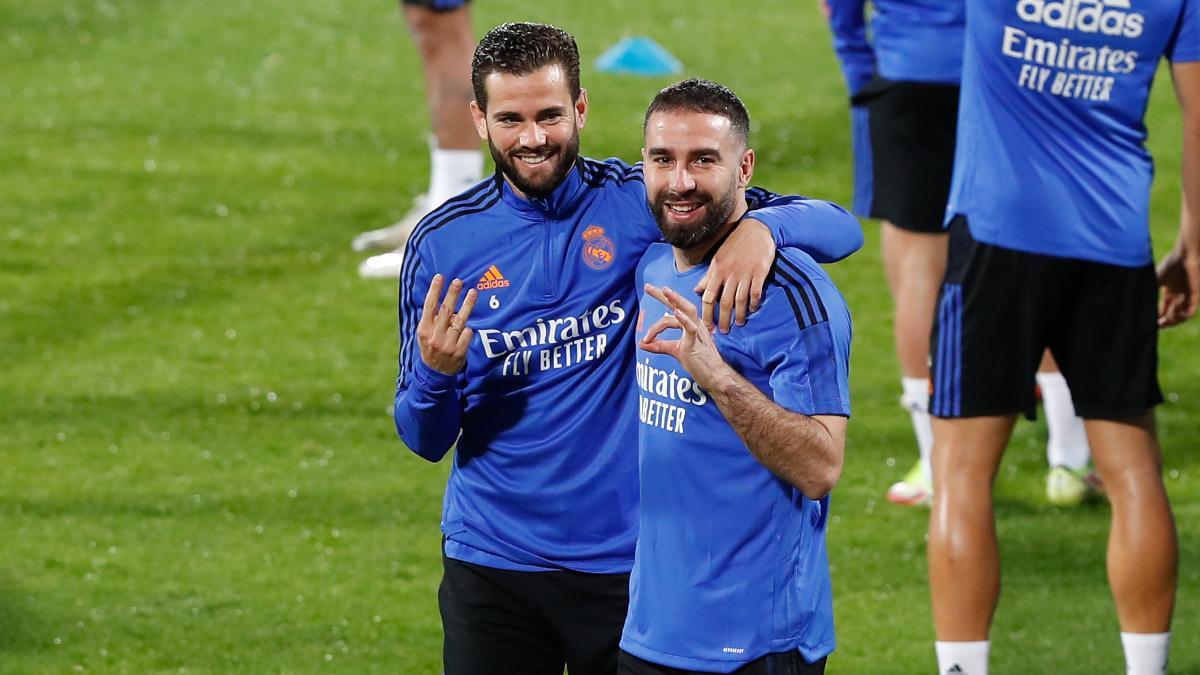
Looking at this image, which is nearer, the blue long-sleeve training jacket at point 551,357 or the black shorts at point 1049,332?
the blue long-sleeve training jacket at point 551,357

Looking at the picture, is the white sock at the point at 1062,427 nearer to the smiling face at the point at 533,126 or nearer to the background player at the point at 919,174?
the background player at the point at 919,174

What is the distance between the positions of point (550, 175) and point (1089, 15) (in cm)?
160

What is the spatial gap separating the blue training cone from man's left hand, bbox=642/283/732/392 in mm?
9394

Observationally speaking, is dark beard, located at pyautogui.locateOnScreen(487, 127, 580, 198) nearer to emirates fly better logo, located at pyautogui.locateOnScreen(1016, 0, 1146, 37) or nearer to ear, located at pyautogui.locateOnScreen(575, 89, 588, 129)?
ear, located at pyautogui.locateOnScreen(575, 89, 588, 129)

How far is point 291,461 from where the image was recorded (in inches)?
277

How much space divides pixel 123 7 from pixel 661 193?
1140cm

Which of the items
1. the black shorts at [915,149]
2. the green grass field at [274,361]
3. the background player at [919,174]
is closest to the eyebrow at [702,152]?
the green grass field at [274,361]

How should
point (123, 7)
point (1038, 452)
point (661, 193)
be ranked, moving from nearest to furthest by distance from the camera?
point (661, 193) < point (1038, 452) < point (123, 7)

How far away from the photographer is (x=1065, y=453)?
6.57 metres

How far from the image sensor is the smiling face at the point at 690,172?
3275 mm

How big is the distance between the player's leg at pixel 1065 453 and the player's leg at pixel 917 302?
440 millimetres

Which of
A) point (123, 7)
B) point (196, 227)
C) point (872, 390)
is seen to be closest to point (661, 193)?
point (872, 390)

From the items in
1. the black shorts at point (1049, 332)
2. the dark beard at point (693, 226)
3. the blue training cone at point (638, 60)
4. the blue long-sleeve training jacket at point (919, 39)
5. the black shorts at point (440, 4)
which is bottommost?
the blue training cone at point (638, 60)

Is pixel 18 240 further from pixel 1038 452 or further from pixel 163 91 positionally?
pixel 1038 452
